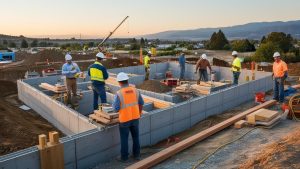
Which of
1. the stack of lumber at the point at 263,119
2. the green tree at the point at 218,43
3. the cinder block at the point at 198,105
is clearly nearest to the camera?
the stack of lumber at the point at 263,119

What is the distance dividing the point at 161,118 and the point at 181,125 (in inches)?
39.5

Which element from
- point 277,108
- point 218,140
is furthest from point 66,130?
point 277,108

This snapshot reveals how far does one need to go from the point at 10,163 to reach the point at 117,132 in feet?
7.38

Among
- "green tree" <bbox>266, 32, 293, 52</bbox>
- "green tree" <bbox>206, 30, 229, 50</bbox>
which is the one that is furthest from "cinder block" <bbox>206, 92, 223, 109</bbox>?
"green tree" <bbox>206, 30, 229, 50</bbox>

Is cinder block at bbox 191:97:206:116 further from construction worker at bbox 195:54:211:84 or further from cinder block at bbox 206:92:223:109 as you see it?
construction worker at bbox 195:54:211:84

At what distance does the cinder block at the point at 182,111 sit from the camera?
8125 millimetres

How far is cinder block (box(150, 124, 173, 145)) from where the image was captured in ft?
24.6

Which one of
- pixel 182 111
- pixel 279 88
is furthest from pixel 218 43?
pixel 182 111

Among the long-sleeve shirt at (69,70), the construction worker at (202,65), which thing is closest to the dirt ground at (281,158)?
the long-sleeve shirt at (69,70)

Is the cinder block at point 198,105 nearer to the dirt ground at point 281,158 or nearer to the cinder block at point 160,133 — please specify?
the cinder block at point 160,133

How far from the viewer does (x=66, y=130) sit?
8.36 m

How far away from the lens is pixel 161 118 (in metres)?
7.63

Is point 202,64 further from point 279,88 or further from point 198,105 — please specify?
point 198,105

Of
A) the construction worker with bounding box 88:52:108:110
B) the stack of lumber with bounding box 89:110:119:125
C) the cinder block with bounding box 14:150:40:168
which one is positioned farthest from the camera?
the construction worker with bounding box 88:52:108:110
